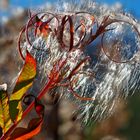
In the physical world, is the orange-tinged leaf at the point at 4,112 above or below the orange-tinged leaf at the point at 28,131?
above

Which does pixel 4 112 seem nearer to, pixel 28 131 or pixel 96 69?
pixel 28 131

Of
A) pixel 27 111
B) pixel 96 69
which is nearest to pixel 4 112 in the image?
pixel 27 111

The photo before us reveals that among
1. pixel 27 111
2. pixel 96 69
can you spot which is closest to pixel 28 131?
pixel 27 111

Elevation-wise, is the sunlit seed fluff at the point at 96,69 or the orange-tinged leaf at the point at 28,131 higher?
the sunlit seed fluff at the point at 96,69

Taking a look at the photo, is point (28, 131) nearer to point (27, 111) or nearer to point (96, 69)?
point (27, 111)

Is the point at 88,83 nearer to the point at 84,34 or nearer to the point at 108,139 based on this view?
the point at 84,34

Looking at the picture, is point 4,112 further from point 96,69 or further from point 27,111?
point 96,69
